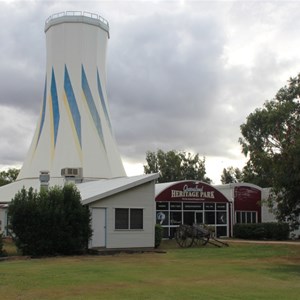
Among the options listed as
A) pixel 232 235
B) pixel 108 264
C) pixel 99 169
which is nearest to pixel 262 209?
pixel 232 235

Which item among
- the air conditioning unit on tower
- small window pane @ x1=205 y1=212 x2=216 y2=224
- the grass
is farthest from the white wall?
the air conditioning unit on tower

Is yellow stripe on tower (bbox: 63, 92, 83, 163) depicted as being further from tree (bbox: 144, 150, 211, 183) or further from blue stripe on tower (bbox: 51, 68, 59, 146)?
tree (bbox: 144, 150, 211, 183)

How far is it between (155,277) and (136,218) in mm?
10788

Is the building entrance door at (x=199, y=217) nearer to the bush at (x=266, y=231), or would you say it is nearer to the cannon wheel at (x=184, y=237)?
the bush at (x=266, y=231)

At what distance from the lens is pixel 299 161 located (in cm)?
1809

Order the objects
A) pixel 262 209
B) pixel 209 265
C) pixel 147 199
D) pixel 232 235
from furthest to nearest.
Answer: pixel 262 209 < pixel 232 235 < pixel 147 199 < pixel 209 265

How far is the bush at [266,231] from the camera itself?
3525 cm

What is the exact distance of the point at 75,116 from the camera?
40.9 metres

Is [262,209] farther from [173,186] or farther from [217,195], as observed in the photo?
[173,186]

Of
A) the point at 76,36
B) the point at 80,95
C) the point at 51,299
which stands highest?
the point at 76,36

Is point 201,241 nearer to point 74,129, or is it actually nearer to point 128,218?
point 128,218

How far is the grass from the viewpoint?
38.3 ft

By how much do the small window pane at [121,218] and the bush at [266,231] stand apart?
1298 cm

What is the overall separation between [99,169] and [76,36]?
Answer: 1090 cm
